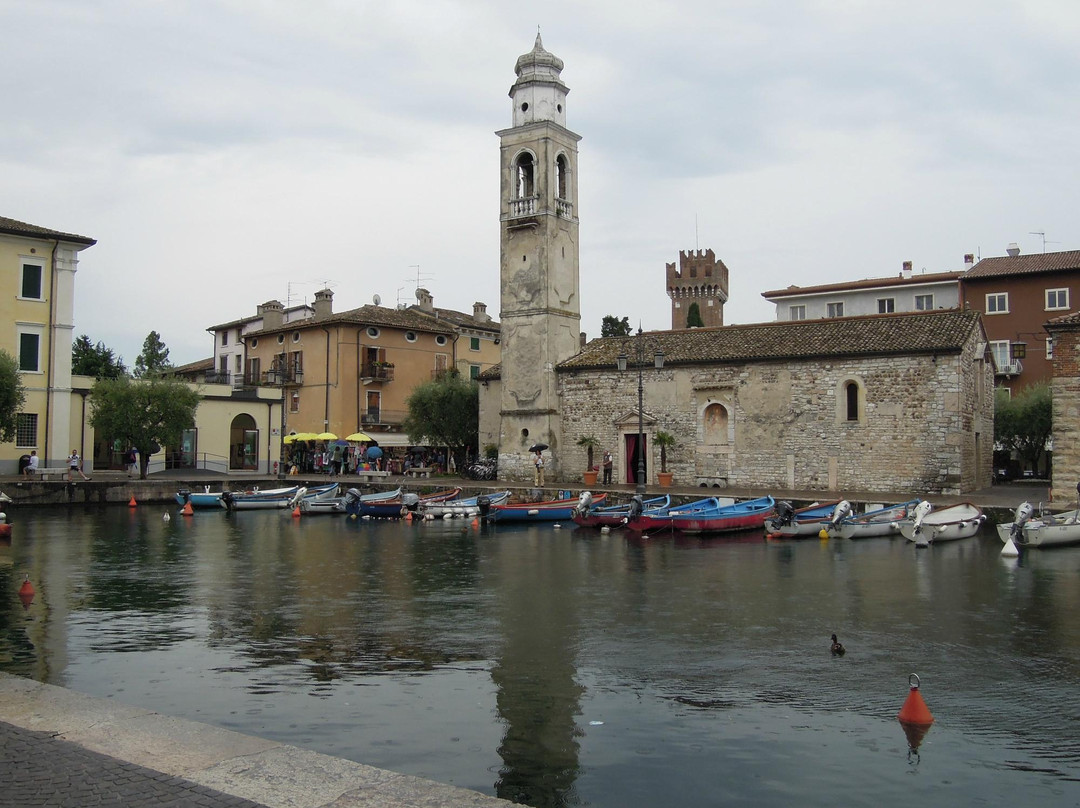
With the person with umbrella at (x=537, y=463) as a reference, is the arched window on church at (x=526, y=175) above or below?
above

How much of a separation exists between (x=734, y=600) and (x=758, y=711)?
6.45 meters

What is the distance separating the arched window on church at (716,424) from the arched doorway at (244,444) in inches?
995

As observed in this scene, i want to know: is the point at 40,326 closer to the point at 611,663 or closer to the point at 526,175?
the point at 526,175

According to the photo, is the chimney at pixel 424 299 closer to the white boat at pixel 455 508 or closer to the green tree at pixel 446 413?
the green tree at pixel 446 413

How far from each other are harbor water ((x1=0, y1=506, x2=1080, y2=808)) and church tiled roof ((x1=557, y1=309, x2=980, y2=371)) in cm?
1180

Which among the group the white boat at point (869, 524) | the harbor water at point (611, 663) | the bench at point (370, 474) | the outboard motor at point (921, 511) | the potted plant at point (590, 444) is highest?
the potted plant at point (590, 444)

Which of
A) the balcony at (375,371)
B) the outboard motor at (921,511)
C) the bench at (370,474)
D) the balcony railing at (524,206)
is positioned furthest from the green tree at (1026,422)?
the balcony at (375,371)

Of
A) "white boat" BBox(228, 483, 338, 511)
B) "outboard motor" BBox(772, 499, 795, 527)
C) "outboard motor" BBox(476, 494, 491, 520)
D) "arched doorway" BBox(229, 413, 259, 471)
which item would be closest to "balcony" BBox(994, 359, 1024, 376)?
"outboard motor" BBox(772, 499, 795, 527)

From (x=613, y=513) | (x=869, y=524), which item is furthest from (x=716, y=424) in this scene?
(x=869, y=524)

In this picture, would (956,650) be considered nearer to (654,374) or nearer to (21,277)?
(654,374)

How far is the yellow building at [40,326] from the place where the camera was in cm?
3825

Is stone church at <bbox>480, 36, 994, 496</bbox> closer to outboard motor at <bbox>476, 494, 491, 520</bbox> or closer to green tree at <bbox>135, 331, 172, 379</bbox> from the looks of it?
outboard motor at <bbox>476, 494, 491, 520</bbox>

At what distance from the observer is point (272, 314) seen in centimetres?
5519

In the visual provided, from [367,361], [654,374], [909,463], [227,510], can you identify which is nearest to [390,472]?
[367,361]
